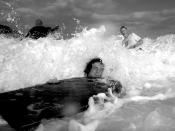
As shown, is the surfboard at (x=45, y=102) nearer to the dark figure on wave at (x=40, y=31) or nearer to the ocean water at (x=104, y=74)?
the ocean water at (x=104, y=74)

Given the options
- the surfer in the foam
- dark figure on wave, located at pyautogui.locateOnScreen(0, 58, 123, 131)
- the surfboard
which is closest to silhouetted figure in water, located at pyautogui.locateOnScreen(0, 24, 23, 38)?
the surfer in the foam

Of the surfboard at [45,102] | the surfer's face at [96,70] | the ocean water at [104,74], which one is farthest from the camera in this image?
the surfer's face at [96,70]

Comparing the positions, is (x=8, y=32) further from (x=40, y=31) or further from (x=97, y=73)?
(x=97, y=73)

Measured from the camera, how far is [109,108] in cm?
620

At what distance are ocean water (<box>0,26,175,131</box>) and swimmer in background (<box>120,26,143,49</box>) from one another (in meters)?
0.31

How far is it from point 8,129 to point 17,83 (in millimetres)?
3690

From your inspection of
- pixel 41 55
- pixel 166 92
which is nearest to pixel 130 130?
pixel 166 92

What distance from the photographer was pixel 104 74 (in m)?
9.06

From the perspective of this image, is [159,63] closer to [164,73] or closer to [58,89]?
[164,73]

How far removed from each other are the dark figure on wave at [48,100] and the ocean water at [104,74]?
0.19 meters

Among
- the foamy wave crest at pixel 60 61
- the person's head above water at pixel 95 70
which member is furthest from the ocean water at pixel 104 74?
the person's head above water at pixel 95 70

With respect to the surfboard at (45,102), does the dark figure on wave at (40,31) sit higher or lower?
higher

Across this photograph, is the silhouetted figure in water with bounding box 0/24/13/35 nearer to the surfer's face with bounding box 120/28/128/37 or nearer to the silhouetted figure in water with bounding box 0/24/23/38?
the silhouetted figure in water with bounding box 0/24/23/38

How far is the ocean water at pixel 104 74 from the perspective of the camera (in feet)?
17.1
